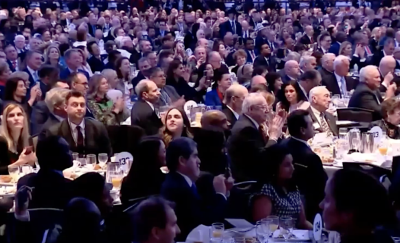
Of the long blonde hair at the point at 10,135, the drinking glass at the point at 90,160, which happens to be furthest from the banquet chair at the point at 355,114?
the long blonde hair at the point at 10,135

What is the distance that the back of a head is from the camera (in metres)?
4.98

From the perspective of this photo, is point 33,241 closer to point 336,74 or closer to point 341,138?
point 341,138

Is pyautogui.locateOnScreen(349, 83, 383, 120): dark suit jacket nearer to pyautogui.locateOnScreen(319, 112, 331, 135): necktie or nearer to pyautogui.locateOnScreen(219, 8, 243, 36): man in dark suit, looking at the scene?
pyautogui.locateOnScreen(319, 112, 331, 135): necktie

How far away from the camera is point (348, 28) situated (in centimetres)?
1906

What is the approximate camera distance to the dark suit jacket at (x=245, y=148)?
624cm

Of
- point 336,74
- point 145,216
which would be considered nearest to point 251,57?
point 336,74

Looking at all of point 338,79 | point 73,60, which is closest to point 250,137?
point 338,79

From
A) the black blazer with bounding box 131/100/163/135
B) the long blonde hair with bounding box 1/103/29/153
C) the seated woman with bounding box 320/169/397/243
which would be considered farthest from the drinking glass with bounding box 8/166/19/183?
the seated woman with bounding box 320/169/397/243

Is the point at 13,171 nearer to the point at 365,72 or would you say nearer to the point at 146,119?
the point at 146,119

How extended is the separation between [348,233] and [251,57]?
38.3 ft

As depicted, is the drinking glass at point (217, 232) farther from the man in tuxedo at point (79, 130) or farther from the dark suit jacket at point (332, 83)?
the dark suit jacket at point (332, 83)

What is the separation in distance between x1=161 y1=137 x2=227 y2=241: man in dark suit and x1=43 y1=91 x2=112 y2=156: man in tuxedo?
204 centimetres

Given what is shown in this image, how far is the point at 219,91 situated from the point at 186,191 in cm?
479

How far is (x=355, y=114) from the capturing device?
8.81 m
